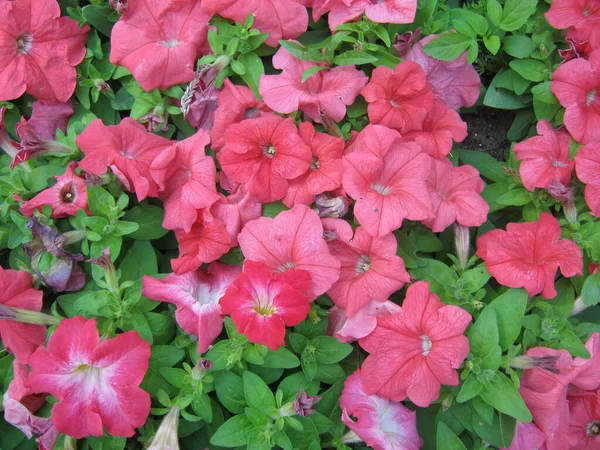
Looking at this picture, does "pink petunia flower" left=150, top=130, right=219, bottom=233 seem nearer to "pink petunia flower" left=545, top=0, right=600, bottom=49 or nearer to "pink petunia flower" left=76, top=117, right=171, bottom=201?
"pink petunia flower" left=76, top=117, right=171, bottom=201

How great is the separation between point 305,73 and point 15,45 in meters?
0.93

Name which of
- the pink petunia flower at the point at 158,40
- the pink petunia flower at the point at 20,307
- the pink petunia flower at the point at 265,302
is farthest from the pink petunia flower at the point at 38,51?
the pink petunia flower at the point at 265,302

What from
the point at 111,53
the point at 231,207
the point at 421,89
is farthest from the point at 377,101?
the point at 111,53

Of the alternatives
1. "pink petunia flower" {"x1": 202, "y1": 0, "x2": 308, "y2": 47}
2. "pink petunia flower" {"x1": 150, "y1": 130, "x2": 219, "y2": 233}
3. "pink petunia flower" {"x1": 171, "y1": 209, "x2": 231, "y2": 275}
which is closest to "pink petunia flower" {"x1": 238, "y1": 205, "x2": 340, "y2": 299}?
"pink petunia flower" {"x1": 171, "y1": 209, "x2": 231, "y2": 275}

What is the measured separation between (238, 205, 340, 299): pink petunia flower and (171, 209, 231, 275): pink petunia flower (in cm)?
6

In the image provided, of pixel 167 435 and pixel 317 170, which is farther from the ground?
pixel 317 170

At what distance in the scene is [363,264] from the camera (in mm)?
1631

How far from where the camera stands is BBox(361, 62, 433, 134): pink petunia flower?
5.44 ft

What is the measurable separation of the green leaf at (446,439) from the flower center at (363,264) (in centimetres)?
47

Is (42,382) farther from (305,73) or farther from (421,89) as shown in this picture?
(421,89)

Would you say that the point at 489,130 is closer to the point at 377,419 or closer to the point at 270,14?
the point at 270,14

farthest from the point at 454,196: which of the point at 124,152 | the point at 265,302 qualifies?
the point at 124,152

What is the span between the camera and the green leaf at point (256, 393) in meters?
1.50

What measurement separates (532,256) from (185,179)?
1062 mm
